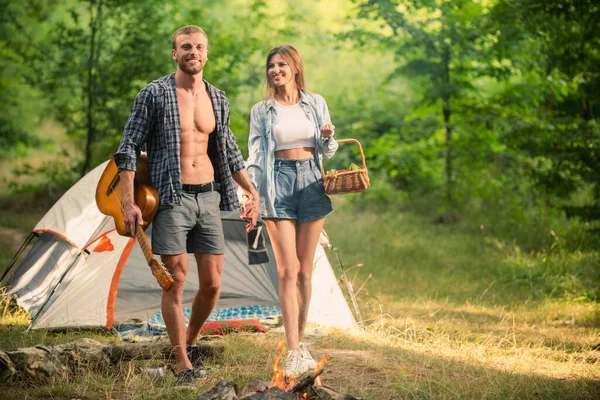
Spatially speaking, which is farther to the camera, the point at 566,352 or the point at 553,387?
the point at 566,352

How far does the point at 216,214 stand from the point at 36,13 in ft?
36.7

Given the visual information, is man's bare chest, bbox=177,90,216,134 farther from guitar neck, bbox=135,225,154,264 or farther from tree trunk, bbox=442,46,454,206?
tree trunk, bbox=442,46,454,206

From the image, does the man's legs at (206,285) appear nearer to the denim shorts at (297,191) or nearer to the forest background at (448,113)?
the denim shorts at (297,191)

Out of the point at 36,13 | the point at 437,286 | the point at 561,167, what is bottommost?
the point at 437,286

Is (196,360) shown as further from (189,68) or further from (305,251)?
(189,68)

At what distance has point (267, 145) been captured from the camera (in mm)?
4199

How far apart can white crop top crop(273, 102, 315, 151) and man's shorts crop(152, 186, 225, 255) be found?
1.84ft

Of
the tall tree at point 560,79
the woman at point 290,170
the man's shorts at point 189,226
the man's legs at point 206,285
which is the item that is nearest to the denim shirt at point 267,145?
the woman at point 290,170

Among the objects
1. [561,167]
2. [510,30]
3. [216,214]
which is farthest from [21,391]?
[510,30]

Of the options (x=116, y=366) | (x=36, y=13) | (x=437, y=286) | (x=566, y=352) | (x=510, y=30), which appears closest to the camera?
(x=116, y=366)

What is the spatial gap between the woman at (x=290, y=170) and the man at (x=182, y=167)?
0.26m

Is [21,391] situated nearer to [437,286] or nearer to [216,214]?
[216,214]

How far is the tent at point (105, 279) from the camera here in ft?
17.6

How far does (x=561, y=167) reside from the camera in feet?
26.5
